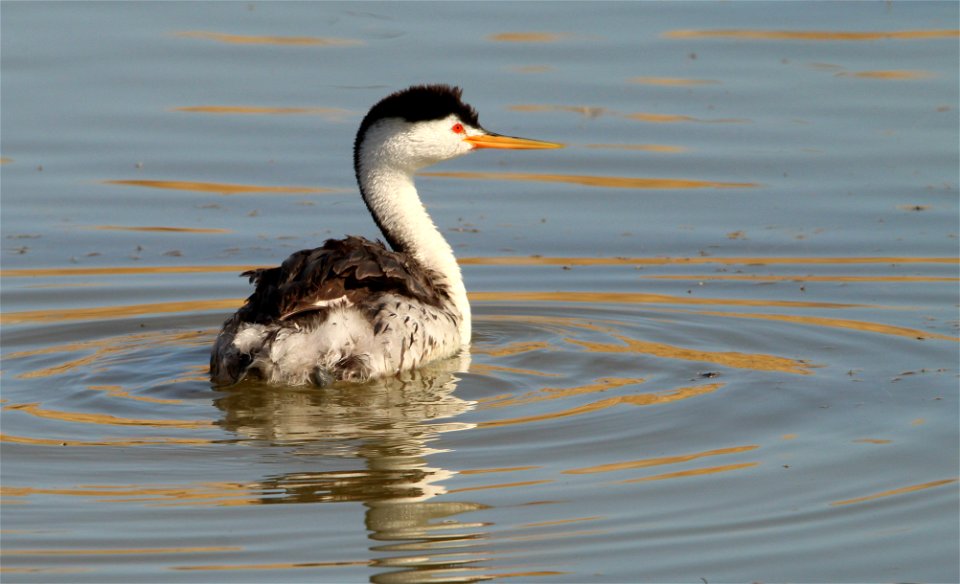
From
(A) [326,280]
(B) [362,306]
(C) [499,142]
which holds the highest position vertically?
(C) [499,142]

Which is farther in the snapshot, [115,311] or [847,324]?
[115,311]

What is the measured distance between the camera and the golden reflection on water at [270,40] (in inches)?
608

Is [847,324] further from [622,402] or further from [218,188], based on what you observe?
[218,188]

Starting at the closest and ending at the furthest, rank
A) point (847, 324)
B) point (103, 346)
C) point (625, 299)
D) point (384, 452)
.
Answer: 1. point (384, 452)
2. point (103, 346)
3. point (847, 324)
4. point (625, 299)

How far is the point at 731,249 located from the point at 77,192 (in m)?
4.70

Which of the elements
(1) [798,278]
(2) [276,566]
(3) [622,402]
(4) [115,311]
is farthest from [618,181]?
(2) [276,566]

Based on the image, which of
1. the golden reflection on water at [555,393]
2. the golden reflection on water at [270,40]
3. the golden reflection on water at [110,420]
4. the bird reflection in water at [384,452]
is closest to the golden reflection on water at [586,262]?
the bird reflection in water at [384,452]

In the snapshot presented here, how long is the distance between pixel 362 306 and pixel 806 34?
27.5 feet

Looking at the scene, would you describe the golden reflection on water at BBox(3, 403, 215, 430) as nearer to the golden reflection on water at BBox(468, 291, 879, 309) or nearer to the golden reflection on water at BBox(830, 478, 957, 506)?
the golden reflection on water at BBox(830, 478, 957, 506)

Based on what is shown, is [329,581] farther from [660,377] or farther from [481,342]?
[481,342]

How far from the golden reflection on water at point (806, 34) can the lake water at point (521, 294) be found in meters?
0.05

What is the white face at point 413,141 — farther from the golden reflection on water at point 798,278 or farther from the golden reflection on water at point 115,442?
the golden reflection on water at point 115,442

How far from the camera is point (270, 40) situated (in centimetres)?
1553

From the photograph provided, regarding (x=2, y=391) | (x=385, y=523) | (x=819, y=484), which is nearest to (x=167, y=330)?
(x=2, y=391)
